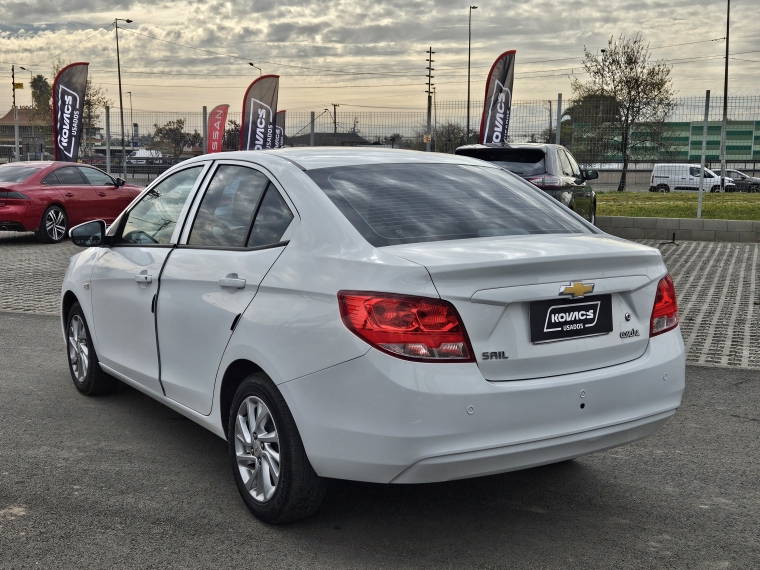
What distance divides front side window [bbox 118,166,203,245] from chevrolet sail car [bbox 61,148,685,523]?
0.15 m

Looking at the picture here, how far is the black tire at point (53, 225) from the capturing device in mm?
17062

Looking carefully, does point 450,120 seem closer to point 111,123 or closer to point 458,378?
point 111,123

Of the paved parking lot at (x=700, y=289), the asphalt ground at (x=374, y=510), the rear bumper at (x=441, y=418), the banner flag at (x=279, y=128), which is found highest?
the banner flag at (x=279, y=128)

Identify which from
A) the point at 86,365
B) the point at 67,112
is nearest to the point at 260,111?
the point at 67,112

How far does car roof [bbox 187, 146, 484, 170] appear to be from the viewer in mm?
4336

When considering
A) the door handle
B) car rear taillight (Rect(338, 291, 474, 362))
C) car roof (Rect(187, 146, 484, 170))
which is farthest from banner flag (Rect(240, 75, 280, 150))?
car rear taillight (Rect(338, 291, 474, 362))

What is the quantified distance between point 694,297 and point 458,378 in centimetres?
784

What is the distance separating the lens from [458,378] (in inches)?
129

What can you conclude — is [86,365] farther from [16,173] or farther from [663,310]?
[16,173]

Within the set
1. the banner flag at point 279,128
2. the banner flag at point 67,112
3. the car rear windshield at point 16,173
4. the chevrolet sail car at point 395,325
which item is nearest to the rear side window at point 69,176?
the car rear windshield at point 16,173

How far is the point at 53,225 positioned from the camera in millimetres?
17234

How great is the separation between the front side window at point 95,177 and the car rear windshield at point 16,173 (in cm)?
95

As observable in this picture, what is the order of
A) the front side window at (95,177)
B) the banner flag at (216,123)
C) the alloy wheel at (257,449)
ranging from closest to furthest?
the alloy wheel at (257,449) < the front side window at (95,177) < the banner flag at (216,123)

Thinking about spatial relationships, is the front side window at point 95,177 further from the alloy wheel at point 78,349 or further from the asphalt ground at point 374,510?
the asphalt ground at point 374,510
